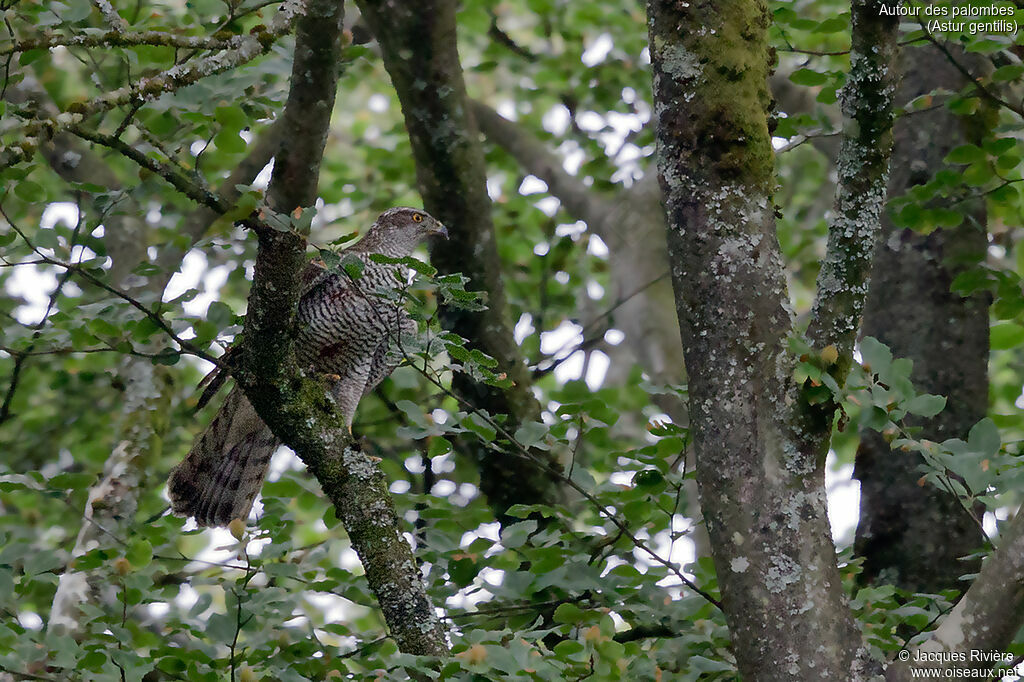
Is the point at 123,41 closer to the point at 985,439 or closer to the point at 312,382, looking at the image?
the point at 312,382

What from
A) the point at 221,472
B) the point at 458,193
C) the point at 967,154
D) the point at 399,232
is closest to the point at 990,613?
the point at 967,154

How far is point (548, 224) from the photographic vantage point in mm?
6910

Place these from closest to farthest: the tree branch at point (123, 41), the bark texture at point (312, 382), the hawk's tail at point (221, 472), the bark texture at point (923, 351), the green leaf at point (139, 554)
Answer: the bark texture at point (312, 382) → the tree branch at point (123, 41) → the green leaf at point (139, 554) → the bark texture at point (923, 351) → the hawk's tail at point (221, 472)

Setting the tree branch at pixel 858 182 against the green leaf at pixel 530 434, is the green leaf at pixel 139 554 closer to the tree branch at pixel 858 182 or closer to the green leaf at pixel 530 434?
the green leaf at pixel 530 434

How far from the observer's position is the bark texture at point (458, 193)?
4496mm

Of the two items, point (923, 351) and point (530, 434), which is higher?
point (923, 351)

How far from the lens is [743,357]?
7.61 feet

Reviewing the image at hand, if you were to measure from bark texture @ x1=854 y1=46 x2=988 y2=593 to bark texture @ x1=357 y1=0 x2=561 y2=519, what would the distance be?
137cm

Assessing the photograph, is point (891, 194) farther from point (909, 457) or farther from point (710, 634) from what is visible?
point (710, 634)

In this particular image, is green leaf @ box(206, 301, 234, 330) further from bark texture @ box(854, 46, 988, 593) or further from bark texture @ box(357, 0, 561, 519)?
bark texture @ box(854, 46, 988, 593)

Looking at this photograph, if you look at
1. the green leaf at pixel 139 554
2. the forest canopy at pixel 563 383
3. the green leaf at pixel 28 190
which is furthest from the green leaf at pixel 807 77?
the green leaf at pixel 139 554

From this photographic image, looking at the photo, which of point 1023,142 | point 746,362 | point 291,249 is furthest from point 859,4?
point 1023,142

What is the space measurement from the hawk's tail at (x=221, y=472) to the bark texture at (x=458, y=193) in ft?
3.22

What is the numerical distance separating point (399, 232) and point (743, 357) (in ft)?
10.9
